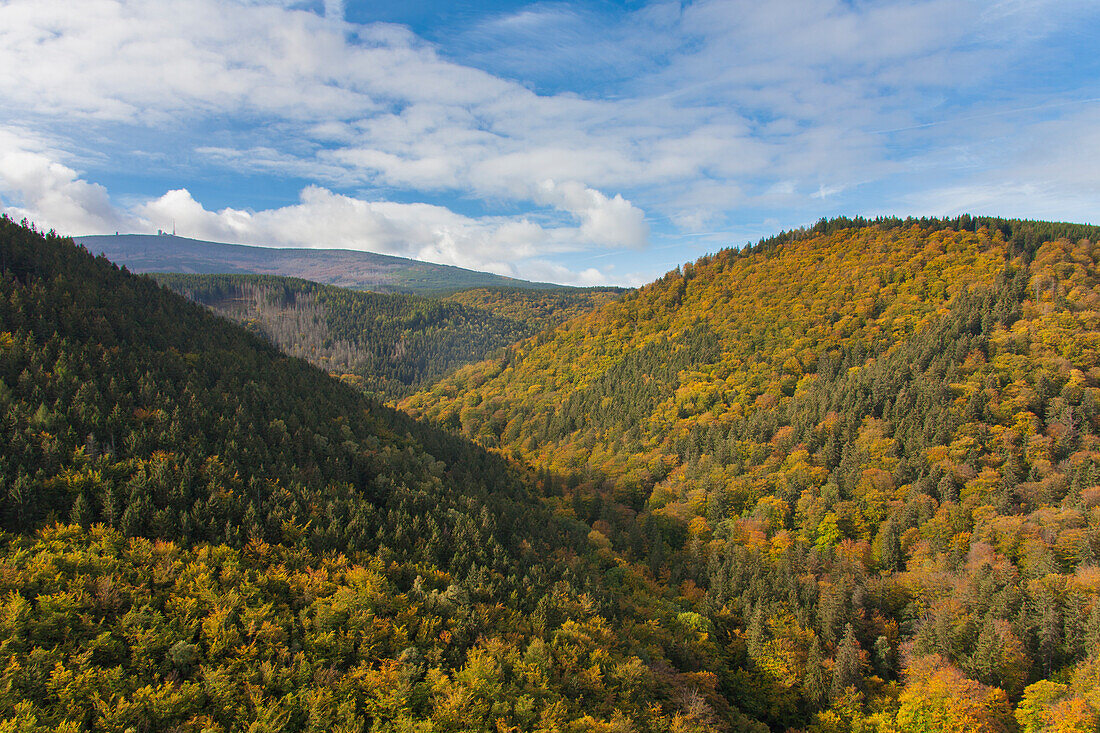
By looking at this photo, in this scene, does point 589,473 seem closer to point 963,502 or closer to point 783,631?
point 783,631

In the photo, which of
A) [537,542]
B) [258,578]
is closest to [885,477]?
[537,542]

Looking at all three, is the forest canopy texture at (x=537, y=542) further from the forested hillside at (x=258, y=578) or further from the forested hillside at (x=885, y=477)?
the forested hillside at (x=885, y=477)

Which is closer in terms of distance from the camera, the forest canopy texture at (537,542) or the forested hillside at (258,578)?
the forested hillside at (258,578)

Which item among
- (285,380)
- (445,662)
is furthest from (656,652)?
(285,380)

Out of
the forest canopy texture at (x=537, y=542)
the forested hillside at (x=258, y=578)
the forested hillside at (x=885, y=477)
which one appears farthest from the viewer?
the forested hillside at (x=885, y=477)

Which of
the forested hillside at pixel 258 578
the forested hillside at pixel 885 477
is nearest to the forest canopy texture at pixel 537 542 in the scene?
the forested hillside at pixel 258 578

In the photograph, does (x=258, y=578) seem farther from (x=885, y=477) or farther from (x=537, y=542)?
(x=885, y=477)

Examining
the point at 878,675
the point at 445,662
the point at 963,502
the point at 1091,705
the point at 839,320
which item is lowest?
the point at 878,675

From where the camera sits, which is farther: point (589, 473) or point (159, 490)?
point (589, 473)
